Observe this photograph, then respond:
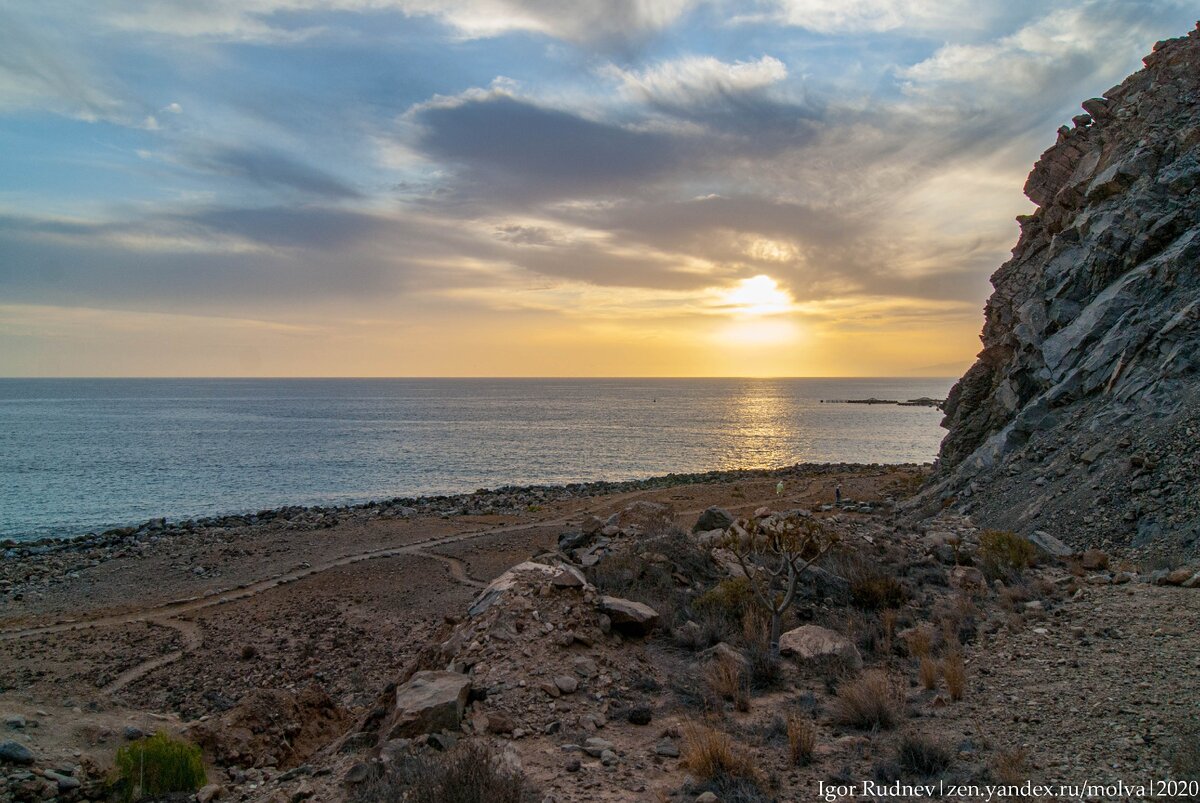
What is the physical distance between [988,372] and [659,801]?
2865 centimetres

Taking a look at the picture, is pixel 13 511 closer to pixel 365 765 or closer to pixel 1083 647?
pixel 365 765

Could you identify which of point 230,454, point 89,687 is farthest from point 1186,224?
point 230,454

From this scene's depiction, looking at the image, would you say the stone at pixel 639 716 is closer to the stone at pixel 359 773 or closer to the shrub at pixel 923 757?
the shrub at pixel 923 757

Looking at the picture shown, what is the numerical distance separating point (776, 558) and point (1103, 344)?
14.7m

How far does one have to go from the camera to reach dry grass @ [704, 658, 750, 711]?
314 inches

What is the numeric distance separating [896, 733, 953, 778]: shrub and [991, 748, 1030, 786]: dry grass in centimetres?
41

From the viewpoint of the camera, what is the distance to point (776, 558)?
14.0 m

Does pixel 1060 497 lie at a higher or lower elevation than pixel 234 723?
higher

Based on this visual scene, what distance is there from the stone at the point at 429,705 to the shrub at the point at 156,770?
294cm

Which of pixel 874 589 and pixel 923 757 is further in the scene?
pixel 874 589

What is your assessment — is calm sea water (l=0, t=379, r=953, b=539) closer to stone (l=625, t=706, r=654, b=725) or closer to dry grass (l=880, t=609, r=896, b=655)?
stone (l=625, t=706, r=654, b=725)

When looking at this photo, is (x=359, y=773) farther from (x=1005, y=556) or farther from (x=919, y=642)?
(x=1005, y=556)

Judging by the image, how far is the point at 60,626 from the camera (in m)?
16.8

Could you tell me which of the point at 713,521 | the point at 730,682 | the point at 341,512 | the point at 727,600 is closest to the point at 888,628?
the point at 727,600
